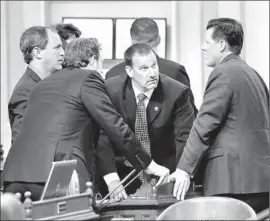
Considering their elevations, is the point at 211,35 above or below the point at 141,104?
above

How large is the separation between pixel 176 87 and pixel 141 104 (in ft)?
0.64

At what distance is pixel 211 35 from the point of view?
11.4 ft

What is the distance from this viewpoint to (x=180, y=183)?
3230mm

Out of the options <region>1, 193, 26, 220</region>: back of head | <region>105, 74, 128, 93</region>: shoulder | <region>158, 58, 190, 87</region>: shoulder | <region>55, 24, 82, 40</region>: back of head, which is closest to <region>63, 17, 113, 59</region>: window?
<region>55, 24, 82, 40</region>: back of head

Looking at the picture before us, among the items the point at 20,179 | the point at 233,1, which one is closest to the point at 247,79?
Answer: the point at 20,179

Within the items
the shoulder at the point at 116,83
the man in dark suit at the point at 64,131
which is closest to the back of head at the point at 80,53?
the man in dark suit at the point at 64,131

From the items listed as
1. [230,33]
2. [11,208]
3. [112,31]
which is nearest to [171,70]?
[230,33]

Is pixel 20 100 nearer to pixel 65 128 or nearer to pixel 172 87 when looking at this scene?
pixel 65 128

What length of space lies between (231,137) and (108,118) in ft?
1.83

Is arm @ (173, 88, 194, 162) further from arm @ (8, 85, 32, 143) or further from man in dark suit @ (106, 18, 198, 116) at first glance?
arm @ (8, 85, 32, 143)

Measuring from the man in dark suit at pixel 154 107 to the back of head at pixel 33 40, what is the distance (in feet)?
1.41

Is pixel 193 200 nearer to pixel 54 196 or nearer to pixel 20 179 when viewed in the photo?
pixel 54 196

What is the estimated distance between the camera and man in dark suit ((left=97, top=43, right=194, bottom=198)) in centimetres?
362

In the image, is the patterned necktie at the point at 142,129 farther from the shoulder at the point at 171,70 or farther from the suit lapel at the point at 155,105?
the shoulder at the point at 171,70
